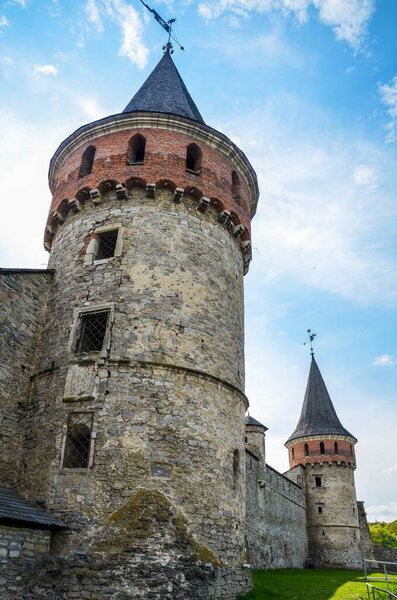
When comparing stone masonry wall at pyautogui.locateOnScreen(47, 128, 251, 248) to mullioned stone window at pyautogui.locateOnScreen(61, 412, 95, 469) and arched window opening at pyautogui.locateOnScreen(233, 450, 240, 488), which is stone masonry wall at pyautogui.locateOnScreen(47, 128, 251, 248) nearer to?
mullioned stone window at pyautogui.locateOnScreen(61, 412, 95, 469)

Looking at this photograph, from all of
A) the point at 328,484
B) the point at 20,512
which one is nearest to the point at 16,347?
the point at 20,512

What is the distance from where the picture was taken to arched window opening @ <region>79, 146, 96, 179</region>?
520 inches

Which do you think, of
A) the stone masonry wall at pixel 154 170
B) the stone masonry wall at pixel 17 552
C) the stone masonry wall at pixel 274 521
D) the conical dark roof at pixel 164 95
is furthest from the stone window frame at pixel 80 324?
the stone masonry wall at pixel 274 521

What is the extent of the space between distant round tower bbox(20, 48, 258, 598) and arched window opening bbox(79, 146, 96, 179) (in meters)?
0.03

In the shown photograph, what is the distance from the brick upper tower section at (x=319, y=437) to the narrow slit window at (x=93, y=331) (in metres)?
27.9

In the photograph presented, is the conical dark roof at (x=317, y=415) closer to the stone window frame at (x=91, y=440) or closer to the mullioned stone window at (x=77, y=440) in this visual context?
the mullioned stone window at (x=77, y=440)

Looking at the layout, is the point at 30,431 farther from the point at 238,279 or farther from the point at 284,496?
the point at 284,496

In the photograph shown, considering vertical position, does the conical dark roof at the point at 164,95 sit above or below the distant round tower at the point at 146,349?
above

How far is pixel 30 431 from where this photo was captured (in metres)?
10.2

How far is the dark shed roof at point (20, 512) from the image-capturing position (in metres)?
8.03

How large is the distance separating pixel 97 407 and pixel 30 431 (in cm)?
184

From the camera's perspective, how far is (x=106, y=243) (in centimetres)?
1190

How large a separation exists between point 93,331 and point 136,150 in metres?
5.63

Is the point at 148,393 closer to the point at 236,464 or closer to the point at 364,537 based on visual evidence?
the point at 236,464
